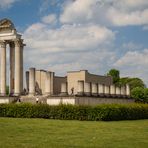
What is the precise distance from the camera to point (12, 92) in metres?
59.9

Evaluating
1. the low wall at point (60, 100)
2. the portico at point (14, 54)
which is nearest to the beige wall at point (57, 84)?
the portico at point (14, 54)

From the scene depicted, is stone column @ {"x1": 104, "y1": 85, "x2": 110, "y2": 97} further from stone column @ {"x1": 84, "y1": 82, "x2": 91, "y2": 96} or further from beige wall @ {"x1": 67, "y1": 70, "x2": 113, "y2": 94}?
beige wall @ {"x1": 67, "y1": 70, "x2": 113, "y2": 94}

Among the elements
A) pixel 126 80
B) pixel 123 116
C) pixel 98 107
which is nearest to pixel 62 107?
pixel 98 107

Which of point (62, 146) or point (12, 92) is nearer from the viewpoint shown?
point (62, 146)

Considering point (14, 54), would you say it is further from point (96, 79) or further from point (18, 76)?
point (96, 79)

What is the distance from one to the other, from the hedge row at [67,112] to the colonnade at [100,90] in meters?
9.25

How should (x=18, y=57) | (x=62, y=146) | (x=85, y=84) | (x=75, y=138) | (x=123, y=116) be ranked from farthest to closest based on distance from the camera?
1. (x=18, y=57)
2. (x=85, y=84)
3. (x=123, y=116)
4. (x=75, y=138)
5. (x=62, y=146)

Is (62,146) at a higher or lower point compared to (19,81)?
lower

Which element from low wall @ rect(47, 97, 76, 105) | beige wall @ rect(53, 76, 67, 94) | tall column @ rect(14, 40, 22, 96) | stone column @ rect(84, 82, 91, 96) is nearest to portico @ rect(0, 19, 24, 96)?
tall column @ rect(14, 40, 22, 96)

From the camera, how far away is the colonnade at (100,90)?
5047 centimetres

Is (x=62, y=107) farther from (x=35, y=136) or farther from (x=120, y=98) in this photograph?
(x=120, y=98)

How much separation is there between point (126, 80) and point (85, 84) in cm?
6931

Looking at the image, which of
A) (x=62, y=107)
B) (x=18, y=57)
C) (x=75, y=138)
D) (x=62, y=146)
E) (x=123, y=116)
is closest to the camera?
(x=62, y=146)

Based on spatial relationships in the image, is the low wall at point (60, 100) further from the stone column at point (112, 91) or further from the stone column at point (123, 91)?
the stone column at point (123, 91)
